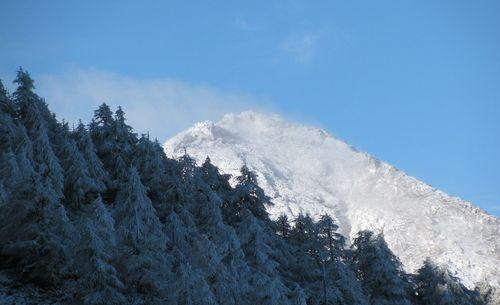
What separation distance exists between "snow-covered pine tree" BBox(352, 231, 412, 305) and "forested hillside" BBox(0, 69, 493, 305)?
109 millimetres

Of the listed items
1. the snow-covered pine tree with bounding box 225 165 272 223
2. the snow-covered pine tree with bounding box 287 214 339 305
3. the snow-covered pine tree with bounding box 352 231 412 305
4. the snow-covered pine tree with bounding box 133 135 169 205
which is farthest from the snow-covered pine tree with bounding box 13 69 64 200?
the snow-covered pine tree with bounding box 352 231 412 305

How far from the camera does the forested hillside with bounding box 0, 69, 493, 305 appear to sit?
22.4 meters

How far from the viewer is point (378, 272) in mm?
39750

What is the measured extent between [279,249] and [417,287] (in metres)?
17.1

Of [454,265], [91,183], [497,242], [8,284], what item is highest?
[497,242]

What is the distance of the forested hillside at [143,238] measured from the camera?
22.4 meters

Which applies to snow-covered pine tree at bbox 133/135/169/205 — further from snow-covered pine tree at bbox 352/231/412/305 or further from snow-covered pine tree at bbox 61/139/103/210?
snow-covered pine tree at bbox 352/231/412/305

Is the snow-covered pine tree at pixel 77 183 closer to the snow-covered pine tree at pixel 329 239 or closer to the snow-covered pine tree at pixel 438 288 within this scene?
the snow-covered pine tree at pixel 329 239

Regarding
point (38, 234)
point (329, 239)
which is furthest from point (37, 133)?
point (329, 239)

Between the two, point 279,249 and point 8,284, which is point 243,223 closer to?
point 279,249

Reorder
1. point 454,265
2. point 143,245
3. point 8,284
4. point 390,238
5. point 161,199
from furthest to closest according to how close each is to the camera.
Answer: point 390,238 < point 454,265 < point 161,199 < point 143,245 < point 8,284

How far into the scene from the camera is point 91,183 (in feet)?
104

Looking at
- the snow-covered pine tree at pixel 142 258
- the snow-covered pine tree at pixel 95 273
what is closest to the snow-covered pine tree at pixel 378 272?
the snow-covered pine tree at pixel 142 258

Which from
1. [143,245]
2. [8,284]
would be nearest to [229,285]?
[143,245]
